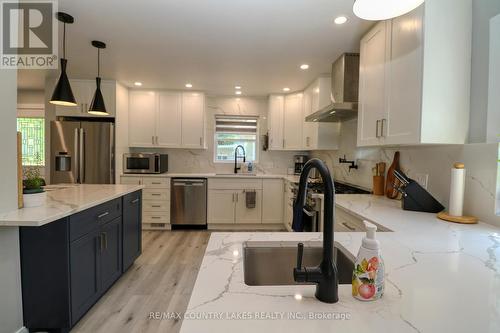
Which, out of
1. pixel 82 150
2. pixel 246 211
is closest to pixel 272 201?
pixel 246 211

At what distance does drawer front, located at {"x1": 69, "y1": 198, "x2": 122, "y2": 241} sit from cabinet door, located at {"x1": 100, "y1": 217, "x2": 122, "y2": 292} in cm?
7

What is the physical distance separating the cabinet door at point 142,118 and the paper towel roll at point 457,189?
4021mm

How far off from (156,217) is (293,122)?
2749 mm

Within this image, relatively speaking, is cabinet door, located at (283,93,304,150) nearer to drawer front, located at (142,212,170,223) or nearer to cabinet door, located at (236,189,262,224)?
cabinet door, located at (236,189,262,224)

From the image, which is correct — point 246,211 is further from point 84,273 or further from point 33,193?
point 33,193

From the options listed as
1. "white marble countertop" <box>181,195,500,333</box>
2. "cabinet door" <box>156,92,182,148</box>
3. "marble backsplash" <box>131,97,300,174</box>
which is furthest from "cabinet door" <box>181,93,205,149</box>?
"white marble countertop" <box>181,195,500,333</box>

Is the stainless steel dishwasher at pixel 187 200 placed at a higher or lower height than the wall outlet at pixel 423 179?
lower

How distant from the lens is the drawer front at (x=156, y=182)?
13.1 feet

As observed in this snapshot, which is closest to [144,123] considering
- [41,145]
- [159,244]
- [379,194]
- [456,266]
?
[159,244]

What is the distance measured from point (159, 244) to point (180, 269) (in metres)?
0.89

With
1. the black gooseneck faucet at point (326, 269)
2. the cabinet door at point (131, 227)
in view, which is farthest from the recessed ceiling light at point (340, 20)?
the cabinet door at point (131, 227)

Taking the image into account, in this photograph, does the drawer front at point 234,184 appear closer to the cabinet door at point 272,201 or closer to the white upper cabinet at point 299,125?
the cabinet door at point 272,201

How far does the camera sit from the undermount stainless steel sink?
3.45ft

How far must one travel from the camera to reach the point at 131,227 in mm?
2594
